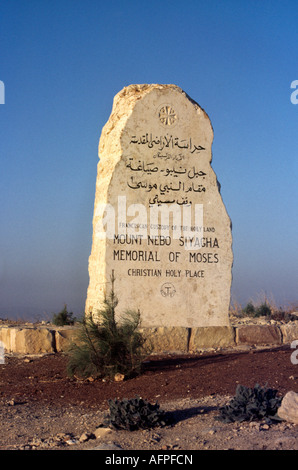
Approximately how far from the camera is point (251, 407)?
441 centimetres

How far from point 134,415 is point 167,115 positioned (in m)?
5.98

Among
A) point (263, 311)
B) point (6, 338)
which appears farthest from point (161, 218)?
point (263, 311)

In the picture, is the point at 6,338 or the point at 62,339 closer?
the point at 62,339

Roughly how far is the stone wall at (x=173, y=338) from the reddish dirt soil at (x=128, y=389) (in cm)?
45

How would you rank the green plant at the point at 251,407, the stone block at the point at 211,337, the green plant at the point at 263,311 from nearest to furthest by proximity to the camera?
the green plant at the point at 251,407 → the stone block at the point at 211,337 → the green plant at the point at 263,311

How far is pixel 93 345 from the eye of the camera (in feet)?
22.2

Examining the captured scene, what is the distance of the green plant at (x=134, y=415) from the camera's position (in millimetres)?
4391

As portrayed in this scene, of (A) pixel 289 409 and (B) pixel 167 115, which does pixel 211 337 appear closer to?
(B) pixel 167 115

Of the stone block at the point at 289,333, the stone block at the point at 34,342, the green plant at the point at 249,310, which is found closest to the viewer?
the stone block at the point at 34,342

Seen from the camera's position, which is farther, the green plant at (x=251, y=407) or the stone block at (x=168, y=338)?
the stone block at (x=168, y=338)

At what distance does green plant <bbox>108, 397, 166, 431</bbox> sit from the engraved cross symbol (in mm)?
5698

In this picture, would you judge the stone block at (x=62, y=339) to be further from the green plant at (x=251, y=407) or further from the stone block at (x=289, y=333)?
the green plant at (x=251, y=407)

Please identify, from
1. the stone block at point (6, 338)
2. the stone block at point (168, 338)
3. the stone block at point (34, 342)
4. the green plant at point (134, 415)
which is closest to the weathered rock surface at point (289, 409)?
the green plant at point (134, 415)

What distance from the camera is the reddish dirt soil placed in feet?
15.0
